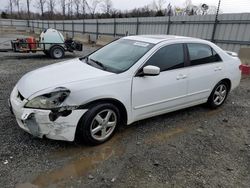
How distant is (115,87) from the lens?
310 centimetres

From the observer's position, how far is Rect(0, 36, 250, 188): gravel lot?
8.45 ft

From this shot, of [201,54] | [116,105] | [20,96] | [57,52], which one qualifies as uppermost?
[201,54]

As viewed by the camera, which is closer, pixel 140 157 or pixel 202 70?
pixel 140 157

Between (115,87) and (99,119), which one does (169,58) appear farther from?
(99,119)

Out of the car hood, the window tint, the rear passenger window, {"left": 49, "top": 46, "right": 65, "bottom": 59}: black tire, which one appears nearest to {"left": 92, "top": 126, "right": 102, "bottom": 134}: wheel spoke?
the car hood

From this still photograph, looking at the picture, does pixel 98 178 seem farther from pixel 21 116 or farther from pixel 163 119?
pixel 163 119

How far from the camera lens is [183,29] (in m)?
12.7

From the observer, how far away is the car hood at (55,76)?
9.73ft

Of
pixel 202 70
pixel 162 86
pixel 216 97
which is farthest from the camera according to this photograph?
pixel 216 97

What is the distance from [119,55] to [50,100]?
1.47 meters

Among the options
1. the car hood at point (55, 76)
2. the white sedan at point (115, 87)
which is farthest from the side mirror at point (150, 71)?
the car hood at point (55, 76)

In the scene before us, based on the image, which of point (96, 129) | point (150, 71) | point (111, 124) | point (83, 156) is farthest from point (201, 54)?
point (83, 156)

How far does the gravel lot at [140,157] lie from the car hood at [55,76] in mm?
774

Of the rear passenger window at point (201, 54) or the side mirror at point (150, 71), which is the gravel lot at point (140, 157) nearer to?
the side mirror at point (150, 71)
